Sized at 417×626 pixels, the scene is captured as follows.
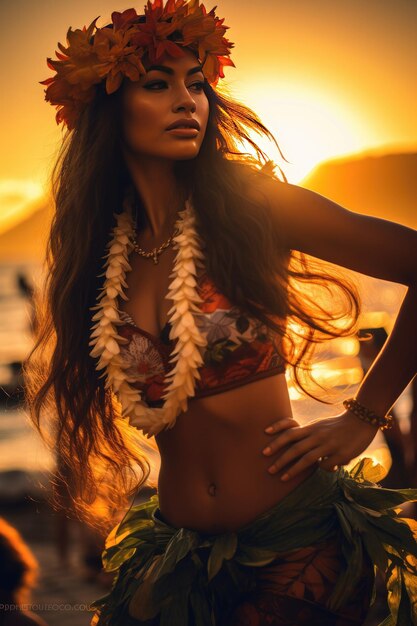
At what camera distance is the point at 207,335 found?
7.14ft

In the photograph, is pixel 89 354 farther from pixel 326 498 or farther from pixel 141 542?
pixel 326 498

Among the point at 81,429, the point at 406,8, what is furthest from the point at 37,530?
the point at 406,8

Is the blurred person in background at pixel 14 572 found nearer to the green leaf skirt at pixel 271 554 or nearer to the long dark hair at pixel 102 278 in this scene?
the long dark hair at pixel 102 278

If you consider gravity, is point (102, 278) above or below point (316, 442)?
above

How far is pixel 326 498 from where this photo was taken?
2174 millimetres

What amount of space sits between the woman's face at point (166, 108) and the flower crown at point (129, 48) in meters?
0.03

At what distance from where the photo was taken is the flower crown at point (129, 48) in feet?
7.60

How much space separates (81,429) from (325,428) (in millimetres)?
839

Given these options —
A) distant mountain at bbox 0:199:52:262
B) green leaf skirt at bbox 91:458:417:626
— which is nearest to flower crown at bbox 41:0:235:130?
green leaf skirt at bbox 91:458:417:626

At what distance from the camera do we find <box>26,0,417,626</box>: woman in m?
2.12

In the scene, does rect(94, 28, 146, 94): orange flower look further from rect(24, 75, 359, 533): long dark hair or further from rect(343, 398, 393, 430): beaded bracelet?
rect(343, 398, 393, 430): beaded bracelet

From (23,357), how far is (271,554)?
18.0 ft

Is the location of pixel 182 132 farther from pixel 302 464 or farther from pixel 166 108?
pixel 302 464

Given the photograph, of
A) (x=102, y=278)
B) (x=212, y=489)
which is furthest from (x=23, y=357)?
(x=212, y=489)
